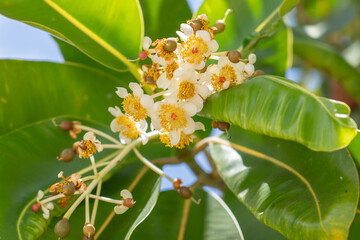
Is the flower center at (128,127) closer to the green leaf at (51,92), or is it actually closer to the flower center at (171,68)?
the flower center at (171,68)

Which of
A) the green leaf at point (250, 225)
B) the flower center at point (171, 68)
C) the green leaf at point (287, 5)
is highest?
the green leaf at point (287, 5)

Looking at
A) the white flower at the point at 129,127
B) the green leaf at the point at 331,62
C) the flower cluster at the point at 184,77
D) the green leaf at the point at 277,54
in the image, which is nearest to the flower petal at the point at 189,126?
the flower cluster at the point at 184,77

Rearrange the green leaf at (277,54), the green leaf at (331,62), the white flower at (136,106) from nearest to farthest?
the white flower at (136,106) < the green leaf at (277,54) < the green leaf at (331,62)

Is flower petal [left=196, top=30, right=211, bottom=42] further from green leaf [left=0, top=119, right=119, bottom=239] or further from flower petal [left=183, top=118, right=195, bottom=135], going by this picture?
green leaf [left=0, top=119, right=119, bottom=239]

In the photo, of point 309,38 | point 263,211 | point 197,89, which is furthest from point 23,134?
point 309,38

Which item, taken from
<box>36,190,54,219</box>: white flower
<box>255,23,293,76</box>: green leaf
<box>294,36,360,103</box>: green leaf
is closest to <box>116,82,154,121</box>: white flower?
<box>36,190,54,219</box>: white flower

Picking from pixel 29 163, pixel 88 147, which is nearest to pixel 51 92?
pixel 29 163
